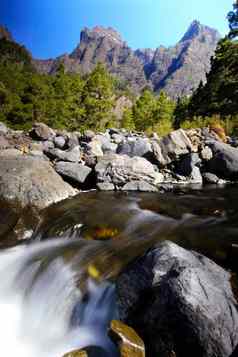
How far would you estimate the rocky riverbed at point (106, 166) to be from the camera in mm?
8742

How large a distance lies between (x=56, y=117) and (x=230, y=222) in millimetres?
26630

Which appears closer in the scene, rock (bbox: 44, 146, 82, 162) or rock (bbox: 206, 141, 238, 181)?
rock (bbox: 44, 146, 82, 162)

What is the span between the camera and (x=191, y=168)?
14.0 metres

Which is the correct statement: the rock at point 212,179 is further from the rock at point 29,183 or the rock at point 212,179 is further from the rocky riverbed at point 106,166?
the rock at point 29,183

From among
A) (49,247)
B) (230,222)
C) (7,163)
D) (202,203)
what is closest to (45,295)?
(49,247)

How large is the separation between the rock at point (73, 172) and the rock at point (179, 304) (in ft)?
24.3

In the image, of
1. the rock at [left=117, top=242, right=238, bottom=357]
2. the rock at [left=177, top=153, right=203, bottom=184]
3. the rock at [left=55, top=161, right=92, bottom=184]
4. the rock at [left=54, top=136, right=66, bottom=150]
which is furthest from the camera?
the rock at [left=54, top=136, right=66, bottom=150]

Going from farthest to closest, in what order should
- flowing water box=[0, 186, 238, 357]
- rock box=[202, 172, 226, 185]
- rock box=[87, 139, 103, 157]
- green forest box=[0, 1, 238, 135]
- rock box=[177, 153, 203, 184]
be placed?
green forest box=[0, 1, 238, 135] < rock box=[87, 139, 103, 157] < rock box=[177, 153, 203, 184] < rock box=[202, 172, 226, 185] < flowing water box=[0, 186, 238, 357]

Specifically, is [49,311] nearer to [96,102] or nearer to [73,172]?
[73,172]

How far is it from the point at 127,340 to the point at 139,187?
27.1 feet

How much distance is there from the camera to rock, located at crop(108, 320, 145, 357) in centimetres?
330

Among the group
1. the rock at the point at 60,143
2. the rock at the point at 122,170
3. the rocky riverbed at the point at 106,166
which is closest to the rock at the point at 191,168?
the rocky riverbed at the point at 106,166

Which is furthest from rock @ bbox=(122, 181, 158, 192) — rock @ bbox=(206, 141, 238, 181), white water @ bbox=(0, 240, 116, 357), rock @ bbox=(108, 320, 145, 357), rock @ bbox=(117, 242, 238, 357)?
rock @ bbox=(108, 320, 145, 357)

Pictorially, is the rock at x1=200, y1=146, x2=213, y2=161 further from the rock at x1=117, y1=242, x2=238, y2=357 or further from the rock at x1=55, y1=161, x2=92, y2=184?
the rock at x1=117, y1=242, x2=238, y2=357
